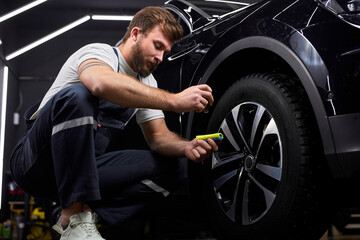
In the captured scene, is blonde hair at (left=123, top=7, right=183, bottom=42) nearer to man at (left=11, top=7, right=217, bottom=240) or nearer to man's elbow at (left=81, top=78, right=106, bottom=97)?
man at (left=11, top=7, right=217, bottom=240)

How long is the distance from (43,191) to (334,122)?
3.32ft

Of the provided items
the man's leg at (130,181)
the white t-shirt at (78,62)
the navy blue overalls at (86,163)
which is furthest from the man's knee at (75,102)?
the man's leg at (130,181)

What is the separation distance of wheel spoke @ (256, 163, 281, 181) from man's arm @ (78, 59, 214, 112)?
1.04 feet

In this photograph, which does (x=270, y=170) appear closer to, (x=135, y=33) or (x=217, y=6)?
(x=135, y=33)

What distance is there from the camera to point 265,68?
5.48ft

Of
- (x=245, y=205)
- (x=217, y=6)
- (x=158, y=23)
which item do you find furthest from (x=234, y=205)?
(x=217, y=6)

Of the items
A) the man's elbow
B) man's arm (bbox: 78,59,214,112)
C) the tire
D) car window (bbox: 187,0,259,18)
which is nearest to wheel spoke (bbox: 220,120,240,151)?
the tire

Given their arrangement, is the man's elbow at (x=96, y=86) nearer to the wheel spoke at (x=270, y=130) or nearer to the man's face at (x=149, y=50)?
the man's face at (x=149, y=50)

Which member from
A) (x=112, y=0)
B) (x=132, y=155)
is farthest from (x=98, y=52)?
(x=112, y=0)

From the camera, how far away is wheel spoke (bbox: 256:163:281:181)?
4.73 ft

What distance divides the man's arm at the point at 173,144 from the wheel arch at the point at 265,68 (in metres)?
0.19

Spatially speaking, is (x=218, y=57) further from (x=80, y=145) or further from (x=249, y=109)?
(x=80, y=145)

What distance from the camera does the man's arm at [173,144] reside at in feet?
4.96

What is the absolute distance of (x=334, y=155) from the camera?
4.19 feet
